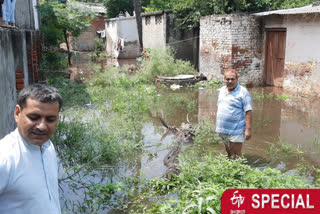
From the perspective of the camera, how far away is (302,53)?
1058cm

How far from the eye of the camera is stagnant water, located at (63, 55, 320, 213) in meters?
5.38

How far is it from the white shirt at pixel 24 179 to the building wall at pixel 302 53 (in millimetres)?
10151

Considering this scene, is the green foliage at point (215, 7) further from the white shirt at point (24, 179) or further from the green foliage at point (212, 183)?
the white shirt at point (24, 179)

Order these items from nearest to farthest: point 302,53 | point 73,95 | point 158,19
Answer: point 73,95
point 302,53
point 158,19

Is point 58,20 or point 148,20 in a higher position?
point 148,20

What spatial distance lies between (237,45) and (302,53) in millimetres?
2502

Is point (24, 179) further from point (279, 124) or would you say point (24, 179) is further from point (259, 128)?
point (279, 124)

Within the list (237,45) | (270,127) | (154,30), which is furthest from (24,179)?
(154,30)

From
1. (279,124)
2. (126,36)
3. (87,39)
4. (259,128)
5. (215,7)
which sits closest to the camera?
(259,128)

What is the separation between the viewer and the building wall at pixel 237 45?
12.1m

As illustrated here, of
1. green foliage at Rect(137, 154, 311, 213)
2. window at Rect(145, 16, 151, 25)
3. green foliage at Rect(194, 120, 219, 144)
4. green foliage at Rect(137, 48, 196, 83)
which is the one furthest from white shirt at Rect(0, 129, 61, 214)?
window at Rect(145, 16, 151, 25)

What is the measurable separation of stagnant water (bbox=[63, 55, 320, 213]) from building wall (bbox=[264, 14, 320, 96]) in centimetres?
47

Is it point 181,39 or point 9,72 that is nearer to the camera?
point 9,72

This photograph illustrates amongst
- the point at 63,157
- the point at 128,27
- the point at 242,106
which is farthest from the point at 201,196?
the point at 128,27
